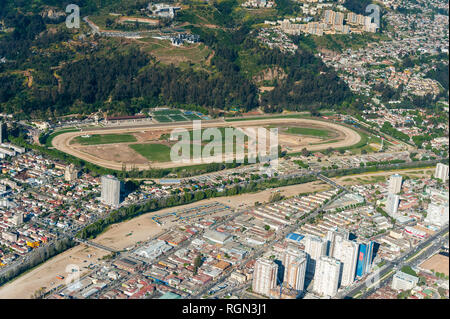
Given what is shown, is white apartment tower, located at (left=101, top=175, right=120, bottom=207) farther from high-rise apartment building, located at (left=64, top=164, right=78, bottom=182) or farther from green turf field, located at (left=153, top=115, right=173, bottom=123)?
green turf field, located at (left=153, top=115, right=173, bottom=123)

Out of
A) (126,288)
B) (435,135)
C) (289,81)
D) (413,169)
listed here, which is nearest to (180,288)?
(126,288)

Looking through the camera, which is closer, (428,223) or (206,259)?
(206,259)

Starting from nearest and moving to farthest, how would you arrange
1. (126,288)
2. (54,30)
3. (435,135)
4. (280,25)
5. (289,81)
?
(126,288), (435,135), (289,81), (54,30), (280,25)

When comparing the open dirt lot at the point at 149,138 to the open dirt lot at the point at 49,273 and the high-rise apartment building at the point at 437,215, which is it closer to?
the open dirt lot at the point at 49,273

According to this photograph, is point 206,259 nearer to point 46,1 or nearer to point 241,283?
point 241,283

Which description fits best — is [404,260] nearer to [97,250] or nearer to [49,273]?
[97,250]

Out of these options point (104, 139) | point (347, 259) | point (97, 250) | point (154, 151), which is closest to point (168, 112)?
point (104, 139)
